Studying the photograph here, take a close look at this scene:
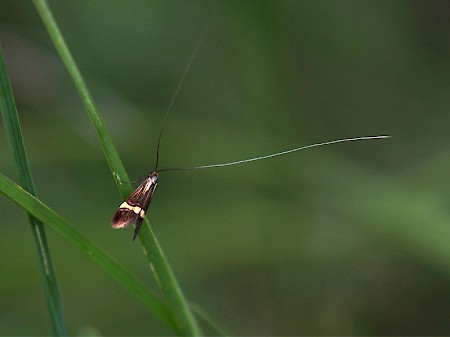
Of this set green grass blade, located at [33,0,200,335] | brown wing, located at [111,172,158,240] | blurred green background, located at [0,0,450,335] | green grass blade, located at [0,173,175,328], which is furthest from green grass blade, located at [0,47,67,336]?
blurred green background, located at [0,0,450,335]

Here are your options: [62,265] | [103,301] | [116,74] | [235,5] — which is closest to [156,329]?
[103,301]

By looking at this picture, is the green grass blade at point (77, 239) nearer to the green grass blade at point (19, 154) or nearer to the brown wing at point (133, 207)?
the green grass blade at point (19, 154)

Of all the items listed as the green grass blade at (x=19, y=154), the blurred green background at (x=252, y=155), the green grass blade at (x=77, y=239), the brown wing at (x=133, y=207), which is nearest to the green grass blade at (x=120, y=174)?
the green grass blade at (x=77, y=239)

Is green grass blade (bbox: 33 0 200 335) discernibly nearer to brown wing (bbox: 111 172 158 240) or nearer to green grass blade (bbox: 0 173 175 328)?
green grass blade (bbox: 0 173 175 328)

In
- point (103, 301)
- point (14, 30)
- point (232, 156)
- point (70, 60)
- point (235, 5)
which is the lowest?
point (70, 60)

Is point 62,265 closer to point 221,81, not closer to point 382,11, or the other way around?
point 221,81
